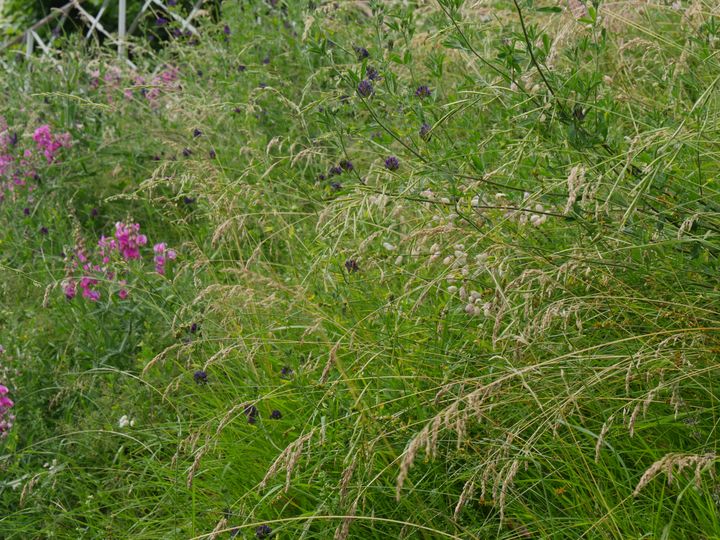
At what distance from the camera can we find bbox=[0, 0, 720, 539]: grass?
6.40ft

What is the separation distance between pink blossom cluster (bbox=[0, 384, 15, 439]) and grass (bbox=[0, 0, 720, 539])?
0.22ft

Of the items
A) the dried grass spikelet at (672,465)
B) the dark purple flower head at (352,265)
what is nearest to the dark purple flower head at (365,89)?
the dark purple flower head at (352,265)

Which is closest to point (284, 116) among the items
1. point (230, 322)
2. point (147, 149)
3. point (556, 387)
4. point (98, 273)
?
point (147, 149)

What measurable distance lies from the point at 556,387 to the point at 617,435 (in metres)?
0.17

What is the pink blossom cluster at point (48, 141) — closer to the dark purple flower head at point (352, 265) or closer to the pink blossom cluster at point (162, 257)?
the pink blossom cluster at point (162, 257)

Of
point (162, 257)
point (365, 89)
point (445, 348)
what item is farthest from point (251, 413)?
point (162, 257)

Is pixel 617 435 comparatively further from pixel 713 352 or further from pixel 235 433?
pixel 235 433

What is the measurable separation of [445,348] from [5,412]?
1501mm

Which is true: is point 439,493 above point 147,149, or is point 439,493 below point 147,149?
above

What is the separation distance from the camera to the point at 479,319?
2.40 m

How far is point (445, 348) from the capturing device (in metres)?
2.34

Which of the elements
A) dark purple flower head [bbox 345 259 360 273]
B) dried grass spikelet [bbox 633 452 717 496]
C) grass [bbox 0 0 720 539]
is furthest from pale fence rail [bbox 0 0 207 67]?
dried grass spikelet [bbox 633 452 717 496]

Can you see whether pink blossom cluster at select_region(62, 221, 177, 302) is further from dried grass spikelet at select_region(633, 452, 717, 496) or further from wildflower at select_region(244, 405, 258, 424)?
dried grass spikelet at select_region(633, 452, 717, 496)

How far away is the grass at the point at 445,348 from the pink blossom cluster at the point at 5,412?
7 cm
